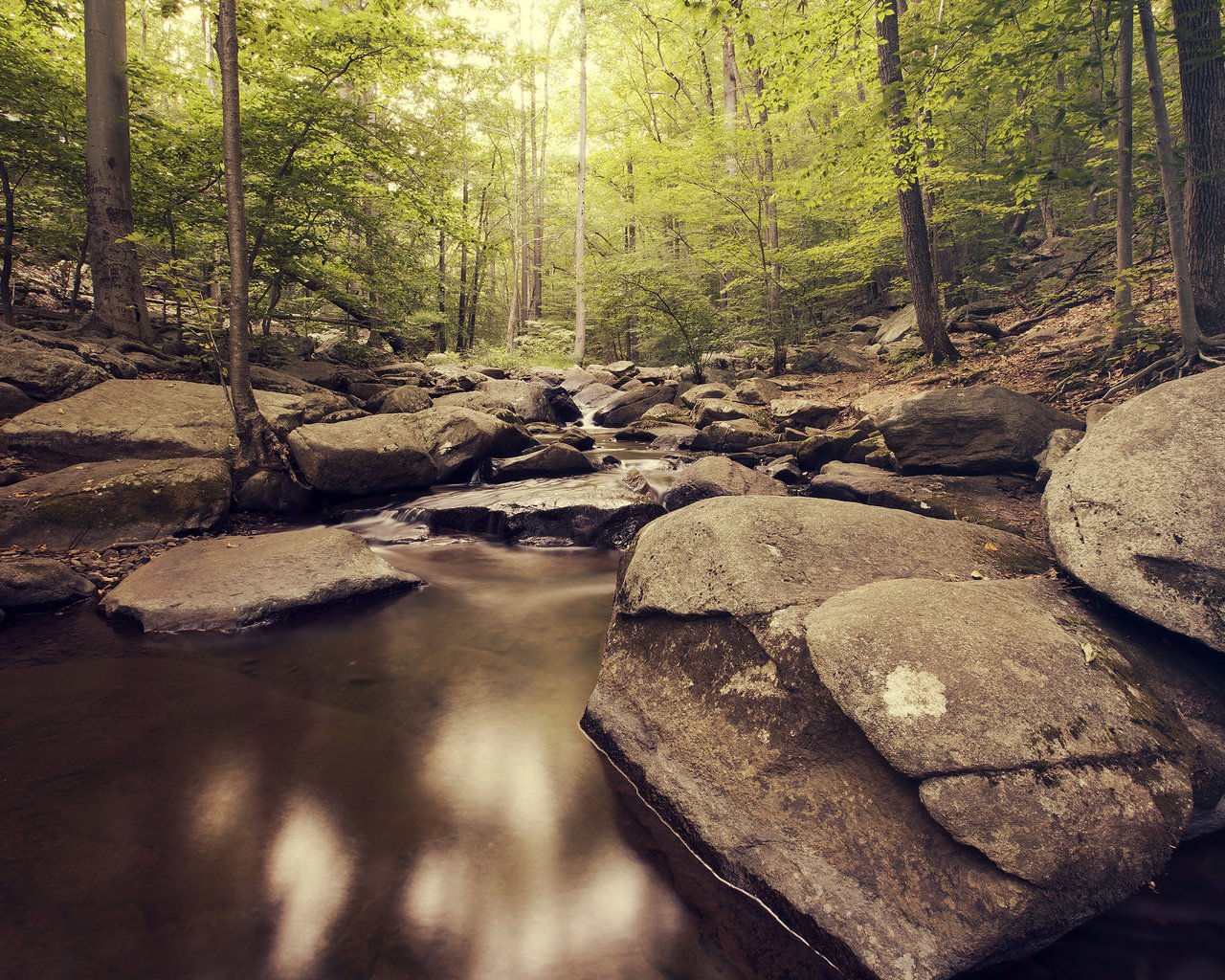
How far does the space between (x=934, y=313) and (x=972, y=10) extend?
202 inches

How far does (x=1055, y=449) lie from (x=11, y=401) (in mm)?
11125

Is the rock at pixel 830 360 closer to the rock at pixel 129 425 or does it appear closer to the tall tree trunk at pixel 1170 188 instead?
the tall tree trunk at pixel 1170 188

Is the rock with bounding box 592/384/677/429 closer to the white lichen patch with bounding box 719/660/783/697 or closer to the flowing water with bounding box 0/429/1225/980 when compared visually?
the flowing water with bounding box 0/429/1225/980

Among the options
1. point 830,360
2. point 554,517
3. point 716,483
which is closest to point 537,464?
point 554,517

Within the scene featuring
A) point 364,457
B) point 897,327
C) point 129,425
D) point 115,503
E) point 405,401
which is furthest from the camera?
point 897,327

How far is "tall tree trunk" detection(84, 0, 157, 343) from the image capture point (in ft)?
25.4

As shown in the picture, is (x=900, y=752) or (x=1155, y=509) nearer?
(x=900, y=752)

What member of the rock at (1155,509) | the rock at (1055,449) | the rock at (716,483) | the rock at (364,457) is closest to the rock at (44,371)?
the rock at (364,457)

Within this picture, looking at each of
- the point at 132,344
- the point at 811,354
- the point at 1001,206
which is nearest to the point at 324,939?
the point at 132,344

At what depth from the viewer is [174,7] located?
7938 mm

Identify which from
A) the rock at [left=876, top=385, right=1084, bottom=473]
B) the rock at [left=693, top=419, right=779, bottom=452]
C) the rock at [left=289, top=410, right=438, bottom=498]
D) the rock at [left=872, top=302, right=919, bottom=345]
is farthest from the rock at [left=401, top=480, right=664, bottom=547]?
the rock at [left=872, top=302, right=919, bottom=345]

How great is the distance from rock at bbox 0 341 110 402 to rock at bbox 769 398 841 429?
1048 cm

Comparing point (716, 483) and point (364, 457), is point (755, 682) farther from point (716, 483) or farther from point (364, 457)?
point (364, 457)

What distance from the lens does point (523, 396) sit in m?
13.8
